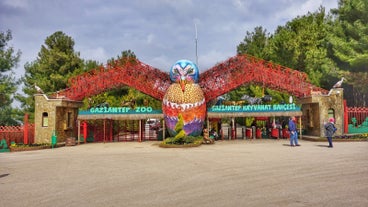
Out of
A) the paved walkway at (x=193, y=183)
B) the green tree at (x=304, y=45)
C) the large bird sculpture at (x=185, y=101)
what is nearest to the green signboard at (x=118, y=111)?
the large bird sculpture at (x=185, y=101)

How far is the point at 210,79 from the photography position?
25.0m

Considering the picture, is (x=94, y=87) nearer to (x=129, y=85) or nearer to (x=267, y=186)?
(x=129, y=85)

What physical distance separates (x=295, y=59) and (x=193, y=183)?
31.9 m

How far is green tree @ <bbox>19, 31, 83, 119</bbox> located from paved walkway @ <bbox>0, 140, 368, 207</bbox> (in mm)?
25162

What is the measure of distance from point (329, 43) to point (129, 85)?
971 inches

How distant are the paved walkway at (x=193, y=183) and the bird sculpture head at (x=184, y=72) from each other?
1181cm

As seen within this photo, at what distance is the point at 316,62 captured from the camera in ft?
110

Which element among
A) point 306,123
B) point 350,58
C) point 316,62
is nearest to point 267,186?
point 306,123

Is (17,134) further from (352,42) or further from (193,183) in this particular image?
(352,42)

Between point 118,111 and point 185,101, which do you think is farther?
point 118,111

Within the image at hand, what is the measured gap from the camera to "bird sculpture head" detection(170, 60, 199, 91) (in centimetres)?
2373

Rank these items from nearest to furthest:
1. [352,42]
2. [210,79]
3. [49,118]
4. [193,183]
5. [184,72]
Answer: [193,183], [49,118], [184,72], [210,79], [352,42]

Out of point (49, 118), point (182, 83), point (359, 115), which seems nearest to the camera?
point (49, 118)

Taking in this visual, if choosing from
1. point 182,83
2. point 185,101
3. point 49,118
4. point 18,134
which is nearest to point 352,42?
point 182,83
